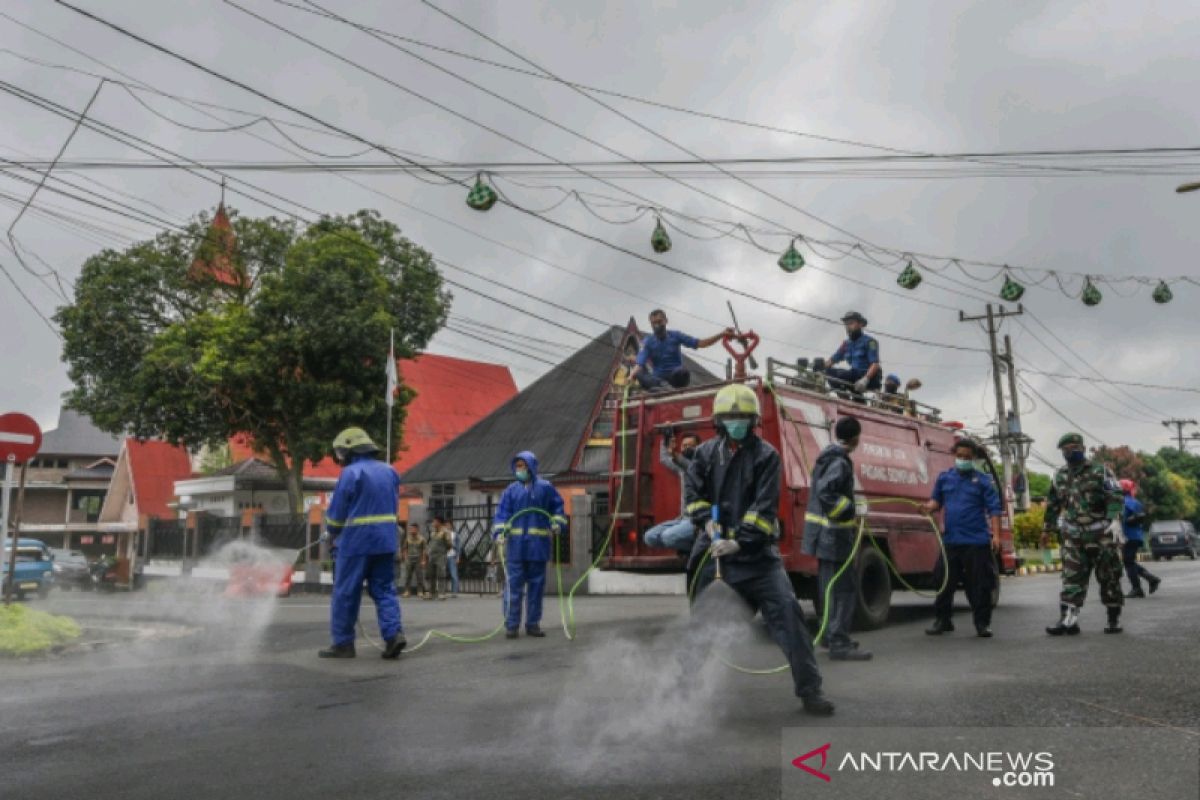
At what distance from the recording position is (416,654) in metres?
8.68

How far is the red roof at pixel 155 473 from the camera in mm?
48469

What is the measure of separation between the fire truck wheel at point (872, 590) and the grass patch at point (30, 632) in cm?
833

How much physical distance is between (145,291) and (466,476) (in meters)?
13.8

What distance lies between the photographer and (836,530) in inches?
299

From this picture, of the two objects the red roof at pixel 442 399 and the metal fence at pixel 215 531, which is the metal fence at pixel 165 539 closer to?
the metal fence at pixel 215 531

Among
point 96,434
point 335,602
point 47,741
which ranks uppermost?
point 96,434

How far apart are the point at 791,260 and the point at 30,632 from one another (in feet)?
41.0

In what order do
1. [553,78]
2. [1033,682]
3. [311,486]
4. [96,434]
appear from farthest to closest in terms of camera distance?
[96,434] → [311,486] → [553,78] → [1033,682]

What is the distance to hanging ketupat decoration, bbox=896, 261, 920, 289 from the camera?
61.6 ft

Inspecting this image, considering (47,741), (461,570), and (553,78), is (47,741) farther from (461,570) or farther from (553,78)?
(461,570)

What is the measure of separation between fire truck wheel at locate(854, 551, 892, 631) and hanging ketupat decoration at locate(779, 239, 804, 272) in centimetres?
761

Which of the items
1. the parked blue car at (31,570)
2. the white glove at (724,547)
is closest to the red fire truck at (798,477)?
the white glove at (724,547)

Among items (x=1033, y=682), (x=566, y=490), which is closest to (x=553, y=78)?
(x=1033, y=682)

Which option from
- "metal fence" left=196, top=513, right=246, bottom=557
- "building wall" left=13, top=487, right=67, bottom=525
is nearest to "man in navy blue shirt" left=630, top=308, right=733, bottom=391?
"metal fence" left=196, top=513, right=246, bottom=557
